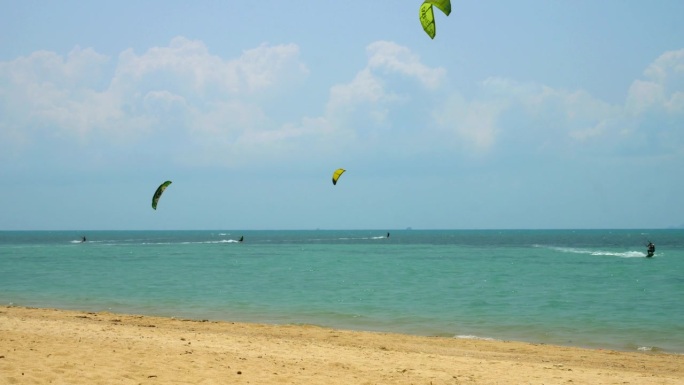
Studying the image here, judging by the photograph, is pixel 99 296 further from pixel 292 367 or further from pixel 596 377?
pixel 596 377

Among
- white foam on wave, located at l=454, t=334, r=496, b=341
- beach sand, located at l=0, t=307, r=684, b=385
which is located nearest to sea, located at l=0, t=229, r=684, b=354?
white foam on wave, located at l=454, t=334, r=496, b=341

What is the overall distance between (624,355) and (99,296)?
20073 millimetres

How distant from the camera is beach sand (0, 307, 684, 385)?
10289 mm

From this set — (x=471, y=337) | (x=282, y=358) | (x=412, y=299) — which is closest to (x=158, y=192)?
(x=282, y=358)

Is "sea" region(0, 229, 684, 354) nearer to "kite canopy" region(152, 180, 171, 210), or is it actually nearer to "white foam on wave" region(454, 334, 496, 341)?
"white foam on wave" region(454, 334, 496, 341)

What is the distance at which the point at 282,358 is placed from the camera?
12.1 metres

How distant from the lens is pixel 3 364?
1027 centimetres

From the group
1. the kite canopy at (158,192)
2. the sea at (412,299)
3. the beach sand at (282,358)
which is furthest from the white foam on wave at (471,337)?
the kite canopy at (158,192)

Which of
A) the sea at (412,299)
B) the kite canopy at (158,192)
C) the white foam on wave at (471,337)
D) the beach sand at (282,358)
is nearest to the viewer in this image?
the beach sand at (282,358)

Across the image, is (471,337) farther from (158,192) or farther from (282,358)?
(158,192)

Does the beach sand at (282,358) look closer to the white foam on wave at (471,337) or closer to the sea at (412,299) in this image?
the white foam on wave at (471,337)

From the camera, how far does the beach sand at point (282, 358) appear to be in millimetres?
10289

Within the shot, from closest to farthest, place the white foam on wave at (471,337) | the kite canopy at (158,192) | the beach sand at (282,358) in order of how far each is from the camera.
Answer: the beach sand at (282,358) → the white foam on wave at (471,337) → the kite canopy at (158,192)

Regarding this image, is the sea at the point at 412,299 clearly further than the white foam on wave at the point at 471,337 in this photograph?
Yes
